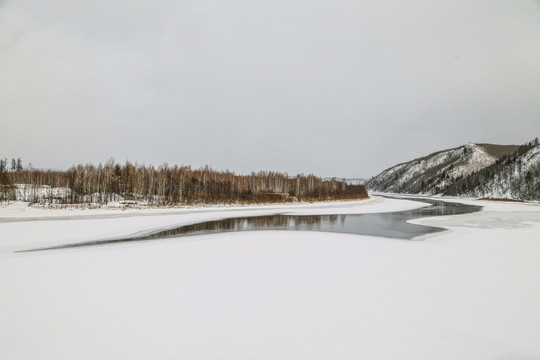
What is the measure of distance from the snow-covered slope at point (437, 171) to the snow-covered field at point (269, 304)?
123547mm

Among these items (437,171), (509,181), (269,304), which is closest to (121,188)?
(269,304)

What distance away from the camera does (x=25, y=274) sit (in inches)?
296

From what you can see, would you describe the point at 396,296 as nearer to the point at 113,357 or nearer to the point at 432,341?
the point at 432,341

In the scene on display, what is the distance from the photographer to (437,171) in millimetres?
143750

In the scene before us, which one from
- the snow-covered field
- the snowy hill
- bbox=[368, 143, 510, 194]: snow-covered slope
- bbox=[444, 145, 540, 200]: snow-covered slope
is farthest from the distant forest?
bbox=[368, 143, 510, 194]: snow-covered slope

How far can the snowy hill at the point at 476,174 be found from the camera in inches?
2854

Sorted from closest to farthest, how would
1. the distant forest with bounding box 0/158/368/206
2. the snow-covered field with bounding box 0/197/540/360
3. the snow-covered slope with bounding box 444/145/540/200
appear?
the snow-covered field with bounding box 0/197/540/360
the distant forest with bounding box 0/158/368/206
the snow-covered slope with bounding box 444/145/540/200

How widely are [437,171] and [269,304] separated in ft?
544

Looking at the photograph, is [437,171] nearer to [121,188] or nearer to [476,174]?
[476,174]

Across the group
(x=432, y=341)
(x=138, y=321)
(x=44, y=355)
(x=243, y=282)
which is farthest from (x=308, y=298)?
(x=44, y=355)

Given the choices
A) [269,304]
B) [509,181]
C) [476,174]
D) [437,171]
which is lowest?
[269,304]

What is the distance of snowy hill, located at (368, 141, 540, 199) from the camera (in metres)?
72.5

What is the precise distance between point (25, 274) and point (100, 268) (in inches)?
73.1

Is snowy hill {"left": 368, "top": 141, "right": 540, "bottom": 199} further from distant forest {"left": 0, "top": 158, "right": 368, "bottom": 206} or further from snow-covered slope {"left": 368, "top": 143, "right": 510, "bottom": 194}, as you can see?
distant forest {"left": 0, "top": 158, "right": 368, "bottom": 206}
